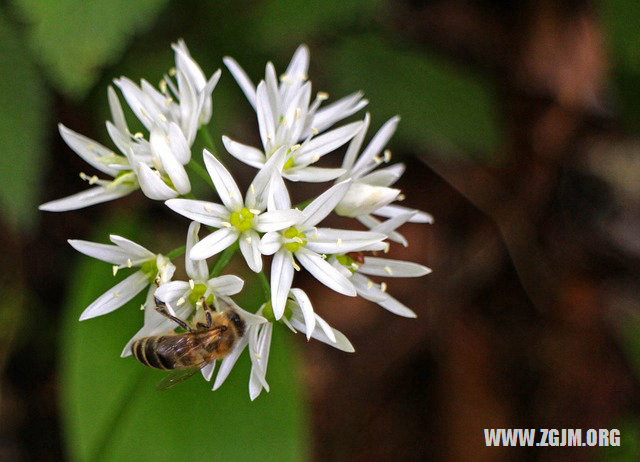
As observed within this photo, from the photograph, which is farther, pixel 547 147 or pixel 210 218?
pixel 547 147

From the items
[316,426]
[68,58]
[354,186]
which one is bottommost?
[316,426]

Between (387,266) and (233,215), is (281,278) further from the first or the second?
(387,266)

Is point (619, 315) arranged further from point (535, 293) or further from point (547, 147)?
point (547, 147)

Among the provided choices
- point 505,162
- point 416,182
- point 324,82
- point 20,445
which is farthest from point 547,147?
point 20,445

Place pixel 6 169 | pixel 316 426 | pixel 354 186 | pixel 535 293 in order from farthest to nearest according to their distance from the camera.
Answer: pixel 535 293
pixel 316 426
pixel 6 169
pixel 354 186

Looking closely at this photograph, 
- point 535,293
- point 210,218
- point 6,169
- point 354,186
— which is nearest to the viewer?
point 210,218

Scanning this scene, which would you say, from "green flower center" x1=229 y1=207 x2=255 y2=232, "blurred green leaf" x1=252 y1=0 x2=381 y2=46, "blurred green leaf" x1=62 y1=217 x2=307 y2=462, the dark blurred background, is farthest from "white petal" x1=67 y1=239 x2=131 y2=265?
"blurred green leaf" x1=252 y1=0 x2=381 y2=46

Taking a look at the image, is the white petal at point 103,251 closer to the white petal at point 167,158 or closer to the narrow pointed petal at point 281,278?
the white petal at point 167,158
